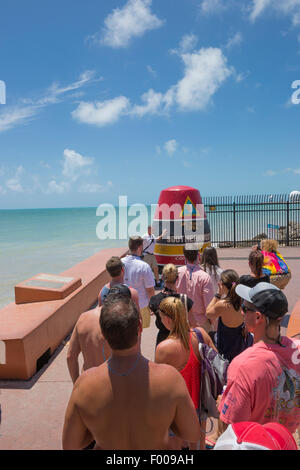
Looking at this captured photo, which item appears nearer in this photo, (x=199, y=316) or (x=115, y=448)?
(x=115, y=448)

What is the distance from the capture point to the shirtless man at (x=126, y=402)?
4.98ft

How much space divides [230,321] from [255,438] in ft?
6.87

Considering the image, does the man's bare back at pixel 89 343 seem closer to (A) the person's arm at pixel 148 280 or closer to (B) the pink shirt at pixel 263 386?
(B) the pink shirt at pixel 263 386

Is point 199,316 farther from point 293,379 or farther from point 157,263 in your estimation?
point 157,263

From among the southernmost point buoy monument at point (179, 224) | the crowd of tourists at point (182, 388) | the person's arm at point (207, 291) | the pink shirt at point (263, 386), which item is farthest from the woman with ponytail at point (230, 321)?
the southernmost point buoy monument at point (179, 224)

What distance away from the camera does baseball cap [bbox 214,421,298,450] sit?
1225 millimetres

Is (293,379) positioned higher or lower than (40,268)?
higher

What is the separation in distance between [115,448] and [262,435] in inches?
26.8

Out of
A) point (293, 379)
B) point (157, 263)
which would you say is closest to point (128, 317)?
point (293, 379)

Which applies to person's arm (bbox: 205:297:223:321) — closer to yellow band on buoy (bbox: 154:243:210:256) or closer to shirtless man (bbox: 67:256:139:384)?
shirtless man (bbox: 67:256:139:384)

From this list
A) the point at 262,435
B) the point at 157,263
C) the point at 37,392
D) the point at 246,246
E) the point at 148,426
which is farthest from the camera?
the point at 246,246

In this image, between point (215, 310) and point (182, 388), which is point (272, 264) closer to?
point (215, 310)
